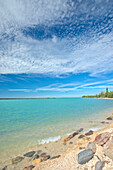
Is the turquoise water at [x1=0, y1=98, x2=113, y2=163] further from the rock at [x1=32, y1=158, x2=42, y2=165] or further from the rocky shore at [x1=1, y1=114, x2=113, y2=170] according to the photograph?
the rock at [x1=32, y1=158, x2=42, y2=165]

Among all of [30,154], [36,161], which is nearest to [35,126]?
[30,154]

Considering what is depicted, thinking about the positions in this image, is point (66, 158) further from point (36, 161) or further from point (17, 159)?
point (17, 159)

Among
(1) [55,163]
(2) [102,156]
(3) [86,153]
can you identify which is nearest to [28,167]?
(1) [55,163]

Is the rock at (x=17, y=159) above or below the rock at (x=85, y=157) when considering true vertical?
below

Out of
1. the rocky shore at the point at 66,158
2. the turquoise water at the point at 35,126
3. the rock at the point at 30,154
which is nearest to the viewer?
the rocky shore at the point at 66,158

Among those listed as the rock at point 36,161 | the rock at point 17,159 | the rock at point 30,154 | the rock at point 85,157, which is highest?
the rock at point 85,157

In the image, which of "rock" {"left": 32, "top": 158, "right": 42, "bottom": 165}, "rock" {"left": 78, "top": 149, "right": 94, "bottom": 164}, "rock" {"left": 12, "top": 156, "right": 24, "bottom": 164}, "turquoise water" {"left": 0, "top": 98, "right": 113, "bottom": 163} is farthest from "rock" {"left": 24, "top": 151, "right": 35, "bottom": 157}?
"rock" {"left": 78, "top": 149, "right": 94, "bottom": 164}

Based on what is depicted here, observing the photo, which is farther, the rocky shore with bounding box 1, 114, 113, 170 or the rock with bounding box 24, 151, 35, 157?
the rock with bounding box 24, 151, 35, 157

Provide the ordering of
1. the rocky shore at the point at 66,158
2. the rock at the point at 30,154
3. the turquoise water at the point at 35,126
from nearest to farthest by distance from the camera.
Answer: the rocky shore at the point at 66,158 < the rock at the point at 30,154 < the turquoise water at the point at 35,126

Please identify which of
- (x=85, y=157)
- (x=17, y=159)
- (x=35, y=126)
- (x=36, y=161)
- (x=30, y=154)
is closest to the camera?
(x=85, y=157)

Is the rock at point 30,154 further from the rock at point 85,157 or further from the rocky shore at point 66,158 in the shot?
the rock at point 85,157

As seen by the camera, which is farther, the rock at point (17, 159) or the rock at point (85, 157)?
the rock at point (17, 159)

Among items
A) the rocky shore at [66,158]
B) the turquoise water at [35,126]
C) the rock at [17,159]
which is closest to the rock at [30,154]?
the rocky shore at [66,158]

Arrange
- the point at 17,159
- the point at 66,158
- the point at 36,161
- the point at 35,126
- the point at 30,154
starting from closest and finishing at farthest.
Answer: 1. the point at 66,158
2. the point at 36,161
3. the point at 17,159
4. the point at 30,154
5. the point at 35,126
